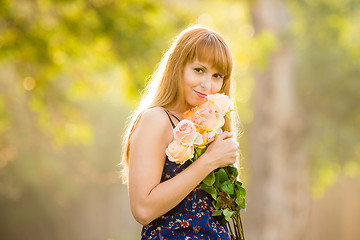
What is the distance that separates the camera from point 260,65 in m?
7.89

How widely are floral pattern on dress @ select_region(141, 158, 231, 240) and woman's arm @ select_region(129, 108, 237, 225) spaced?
0.32 ft

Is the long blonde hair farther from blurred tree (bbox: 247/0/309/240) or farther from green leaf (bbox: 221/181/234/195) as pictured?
blurred tree (bbox: 247/0/309/240)

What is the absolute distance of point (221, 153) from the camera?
7.72 feet

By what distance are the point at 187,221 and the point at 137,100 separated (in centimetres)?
386

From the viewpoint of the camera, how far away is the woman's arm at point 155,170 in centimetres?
222

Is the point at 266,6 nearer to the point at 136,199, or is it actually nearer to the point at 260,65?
the point at 260,65

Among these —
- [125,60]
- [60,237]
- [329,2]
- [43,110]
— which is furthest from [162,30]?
[60,237]

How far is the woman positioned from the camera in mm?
2240

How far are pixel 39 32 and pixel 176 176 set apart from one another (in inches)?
224

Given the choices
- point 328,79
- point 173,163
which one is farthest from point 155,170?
point 328,79

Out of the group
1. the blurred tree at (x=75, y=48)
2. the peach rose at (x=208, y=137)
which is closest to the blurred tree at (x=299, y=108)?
the blurred tree at (x=75, y=48)

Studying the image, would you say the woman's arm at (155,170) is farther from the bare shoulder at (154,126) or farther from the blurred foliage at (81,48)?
the blurred foliage at (81,48)

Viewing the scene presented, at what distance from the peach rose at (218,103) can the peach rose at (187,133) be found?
6.9 inches

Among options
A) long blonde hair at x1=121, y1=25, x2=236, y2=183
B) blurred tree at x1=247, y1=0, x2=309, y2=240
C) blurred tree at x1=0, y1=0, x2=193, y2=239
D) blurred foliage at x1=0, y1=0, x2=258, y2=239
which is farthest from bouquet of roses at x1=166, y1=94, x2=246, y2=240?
blurred tree at x1=247, y1=0, x2=309, y2=240
